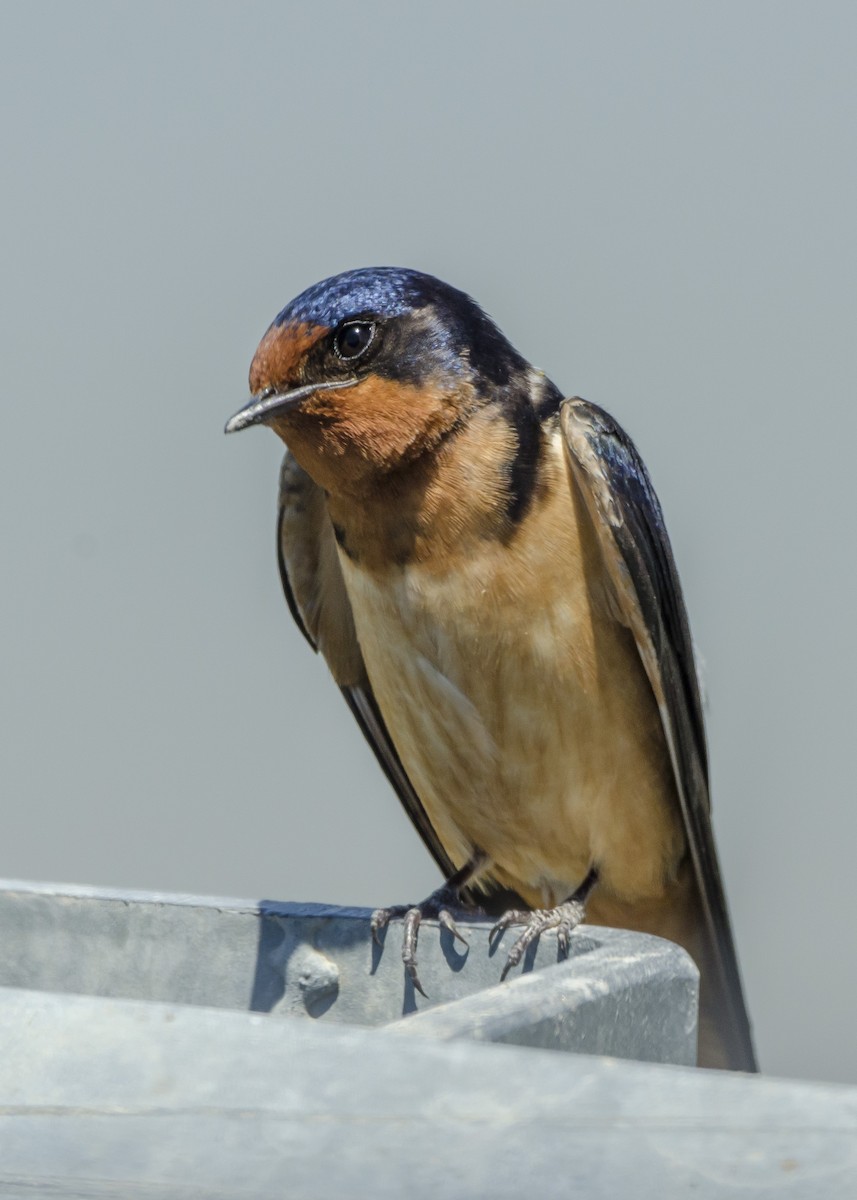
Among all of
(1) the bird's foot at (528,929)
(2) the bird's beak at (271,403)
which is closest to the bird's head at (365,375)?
(2) the bird's beak at (271,403)

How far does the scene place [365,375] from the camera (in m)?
2.06

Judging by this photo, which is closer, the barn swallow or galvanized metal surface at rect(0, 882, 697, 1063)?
galvanized metal surface at rect(0, 882, 697, 1063)

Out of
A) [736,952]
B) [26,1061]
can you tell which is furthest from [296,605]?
[26,1061]

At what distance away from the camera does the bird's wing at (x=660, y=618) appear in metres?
2.11

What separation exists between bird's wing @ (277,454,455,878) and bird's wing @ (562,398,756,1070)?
1.42 ft

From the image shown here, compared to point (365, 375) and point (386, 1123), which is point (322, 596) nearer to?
point (365, 375)

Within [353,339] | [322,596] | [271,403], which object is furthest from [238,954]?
[322,596]

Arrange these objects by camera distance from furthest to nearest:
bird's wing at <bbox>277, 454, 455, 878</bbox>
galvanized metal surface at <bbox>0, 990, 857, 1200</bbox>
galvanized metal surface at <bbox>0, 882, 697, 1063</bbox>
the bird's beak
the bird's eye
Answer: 1. bird's wing at <bbox>277, 454, 455, 878</bbox>
2. the bird's eye
3. the bird's beak
4. galvanized metal surface at <bbox>0, 882, 697, 1063</bbox>
5. galvanized metal surface at <bbox>0, 990, 857, 1200</bbox>

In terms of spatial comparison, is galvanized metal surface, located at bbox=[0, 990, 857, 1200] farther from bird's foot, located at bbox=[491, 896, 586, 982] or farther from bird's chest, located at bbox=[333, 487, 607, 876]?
bird's chest, located at bbox=[333, 487, 607, 876]

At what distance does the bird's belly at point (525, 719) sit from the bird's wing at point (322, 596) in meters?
0.18

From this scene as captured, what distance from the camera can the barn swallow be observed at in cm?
Answer: 206

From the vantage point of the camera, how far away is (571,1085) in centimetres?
70

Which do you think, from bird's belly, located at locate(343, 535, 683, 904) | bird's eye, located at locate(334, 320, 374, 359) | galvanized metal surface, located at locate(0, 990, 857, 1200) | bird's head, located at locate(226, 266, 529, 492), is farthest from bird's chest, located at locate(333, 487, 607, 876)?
galvanized metal surface, located at locate(0, 990, 857, 1200)

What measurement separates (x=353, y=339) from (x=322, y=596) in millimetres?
578
